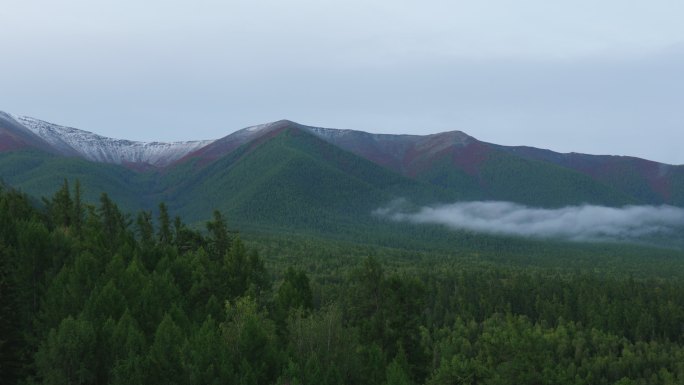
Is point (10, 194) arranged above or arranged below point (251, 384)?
above

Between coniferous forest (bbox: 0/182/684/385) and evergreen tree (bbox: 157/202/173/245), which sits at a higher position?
evergreen tree (bbox: 157/202/173/245)

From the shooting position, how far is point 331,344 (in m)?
59.5

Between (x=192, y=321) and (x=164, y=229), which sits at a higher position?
(x=164, y=229)

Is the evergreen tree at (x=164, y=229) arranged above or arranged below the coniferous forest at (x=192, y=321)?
above

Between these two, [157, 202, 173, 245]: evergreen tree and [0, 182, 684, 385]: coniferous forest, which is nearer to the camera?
[0, 182, 684, 385]: coniferous forest

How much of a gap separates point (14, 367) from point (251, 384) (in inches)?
788

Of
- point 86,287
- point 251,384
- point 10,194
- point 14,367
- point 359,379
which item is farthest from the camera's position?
point 10,194

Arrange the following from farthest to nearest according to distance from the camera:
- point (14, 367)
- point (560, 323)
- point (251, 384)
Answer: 1. point (560, 323)
2. point (14, 367)
3. point (251, 384)

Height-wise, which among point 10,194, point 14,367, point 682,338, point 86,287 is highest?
point 10,194

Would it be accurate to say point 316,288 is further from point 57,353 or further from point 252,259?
point 57,353

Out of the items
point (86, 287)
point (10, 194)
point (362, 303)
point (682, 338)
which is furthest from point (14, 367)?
point (682, 338)

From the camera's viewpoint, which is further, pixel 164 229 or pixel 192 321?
pixel 164 229

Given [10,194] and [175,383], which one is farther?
[10,194]

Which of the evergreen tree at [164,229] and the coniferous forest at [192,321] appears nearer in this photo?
the coniferous forest at [192,321]
